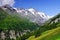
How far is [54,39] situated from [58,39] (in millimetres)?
2606

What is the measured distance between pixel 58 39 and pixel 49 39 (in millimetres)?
5918

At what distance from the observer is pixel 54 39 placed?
101m

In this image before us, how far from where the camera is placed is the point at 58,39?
325 feet

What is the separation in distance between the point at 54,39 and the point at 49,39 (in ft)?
10.9

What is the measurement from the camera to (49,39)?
10338cm
